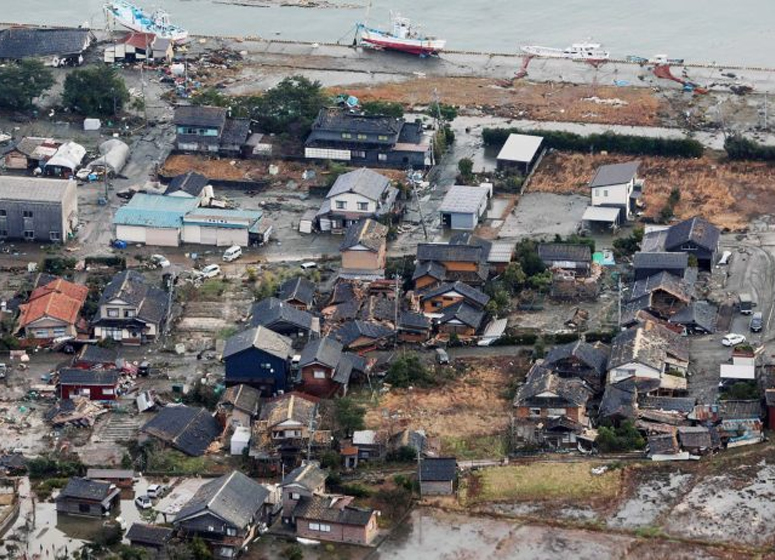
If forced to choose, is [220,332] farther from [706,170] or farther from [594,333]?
[706,170]

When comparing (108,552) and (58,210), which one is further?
(58,210)

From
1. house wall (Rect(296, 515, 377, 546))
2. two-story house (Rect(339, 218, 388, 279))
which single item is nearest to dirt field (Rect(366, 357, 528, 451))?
house wall (Rect(296, 515, 377, 546))

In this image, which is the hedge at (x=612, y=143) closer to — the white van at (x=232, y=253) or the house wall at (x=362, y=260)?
the house wall at (x=362, y=260)

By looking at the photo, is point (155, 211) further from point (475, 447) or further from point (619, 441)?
point (619, 441)

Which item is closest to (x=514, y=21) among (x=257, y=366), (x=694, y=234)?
(x=694, y=234)

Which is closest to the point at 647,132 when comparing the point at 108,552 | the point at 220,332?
the point at 220,332

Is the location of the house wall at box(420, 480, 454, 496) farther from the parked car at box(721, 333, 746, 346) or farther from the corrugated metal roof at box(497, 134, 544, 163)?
the corrugated metal roof at box(497, 134, 544, 163)
